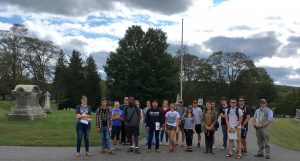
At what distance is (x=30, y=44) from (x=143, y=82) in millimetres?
20120

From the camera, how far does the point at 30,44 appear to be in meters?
68.1

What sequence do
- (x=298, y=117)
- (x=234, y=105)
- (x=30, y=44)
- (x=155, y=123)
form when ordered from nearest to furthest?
(x=234, y=105) < (x=155, y=123) < (x=298, y=117) < (x=30, y=44)

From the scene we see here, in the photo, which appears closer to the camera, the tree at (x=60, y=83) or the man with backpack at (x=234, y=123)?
the man with backpack at (x=234, y=123)

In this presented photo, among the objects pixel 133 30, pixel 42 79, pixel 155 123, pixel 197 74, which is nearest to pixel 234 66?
pixel 197 74

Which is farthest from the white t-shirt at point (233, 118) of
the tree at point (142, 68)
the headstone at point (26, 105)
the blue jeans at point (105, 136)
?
the tree at point (142, 68)

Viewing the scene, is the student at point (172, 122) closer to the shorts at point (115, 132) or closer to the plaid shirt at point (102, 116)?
the shorts at point (115, 132)

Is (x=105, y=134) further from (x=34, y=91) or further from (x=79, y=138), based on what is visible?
(x=34, y=91)

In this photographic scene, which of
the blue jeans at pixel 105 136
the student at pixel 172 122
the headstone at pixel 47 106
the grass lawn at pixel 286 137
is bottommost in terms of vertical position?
the grass lawn at pixel 286 137

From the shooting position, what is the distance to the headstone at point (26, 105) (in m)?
27.9

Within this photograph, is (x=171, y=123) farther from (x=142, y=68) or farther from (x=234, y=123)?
(x=142, y=68)

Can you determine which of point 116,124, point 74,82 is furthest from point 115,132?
point 74,82

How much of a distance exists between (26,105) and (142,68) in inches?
1227

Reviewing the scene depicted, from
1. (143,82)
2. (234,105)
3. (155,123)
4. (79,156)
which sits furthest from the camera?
(143,82)

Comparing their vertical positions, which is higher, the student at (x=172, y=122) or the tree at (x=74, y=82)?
the tree at (x=74, y=82)
